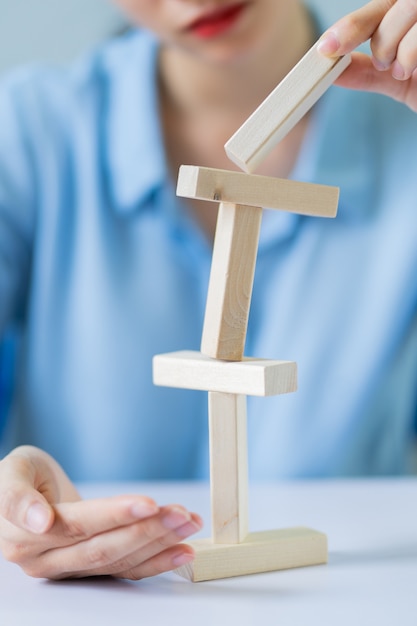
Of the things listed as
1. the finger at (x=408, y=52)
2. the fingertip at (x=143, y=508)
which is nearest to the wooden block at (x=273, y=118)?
the finger at (x=408, y=52)

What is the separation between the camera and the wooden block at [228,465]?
0.90 meters

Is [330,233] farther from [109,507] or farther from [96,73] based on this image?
[109,507]

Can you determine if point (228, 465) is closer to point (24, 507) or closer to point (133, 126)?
point (24, 507)

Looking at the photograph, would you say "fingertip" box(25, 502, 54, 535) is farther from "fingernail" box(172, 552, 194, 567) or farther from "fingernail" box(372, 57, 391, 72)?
"fingernail" box(372, 57, 391, 72)

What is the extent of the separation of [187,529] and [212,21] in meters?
1.09

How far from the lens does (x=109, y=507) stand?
75 cm

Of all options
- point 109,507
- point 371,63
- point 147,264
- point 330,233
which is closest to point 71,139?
point 147,264

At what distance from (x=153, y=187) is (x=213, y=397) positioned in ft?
2.75

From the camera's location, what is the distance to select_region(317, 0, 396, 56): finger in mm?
900

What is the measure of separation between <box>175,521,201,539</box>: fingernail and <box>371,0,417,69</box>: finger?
1.73ft

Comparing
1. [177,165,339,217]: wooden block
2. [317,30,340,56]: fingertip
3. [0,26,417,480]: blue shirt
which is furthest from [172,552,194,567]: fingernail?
[0,26,417,480]: blue shirt

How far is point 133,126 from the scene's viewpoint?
1.70 m

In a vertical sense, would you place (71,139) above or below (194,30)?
below

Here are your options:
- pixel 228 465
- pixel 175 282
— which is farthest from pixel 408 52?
pixel 175 282
